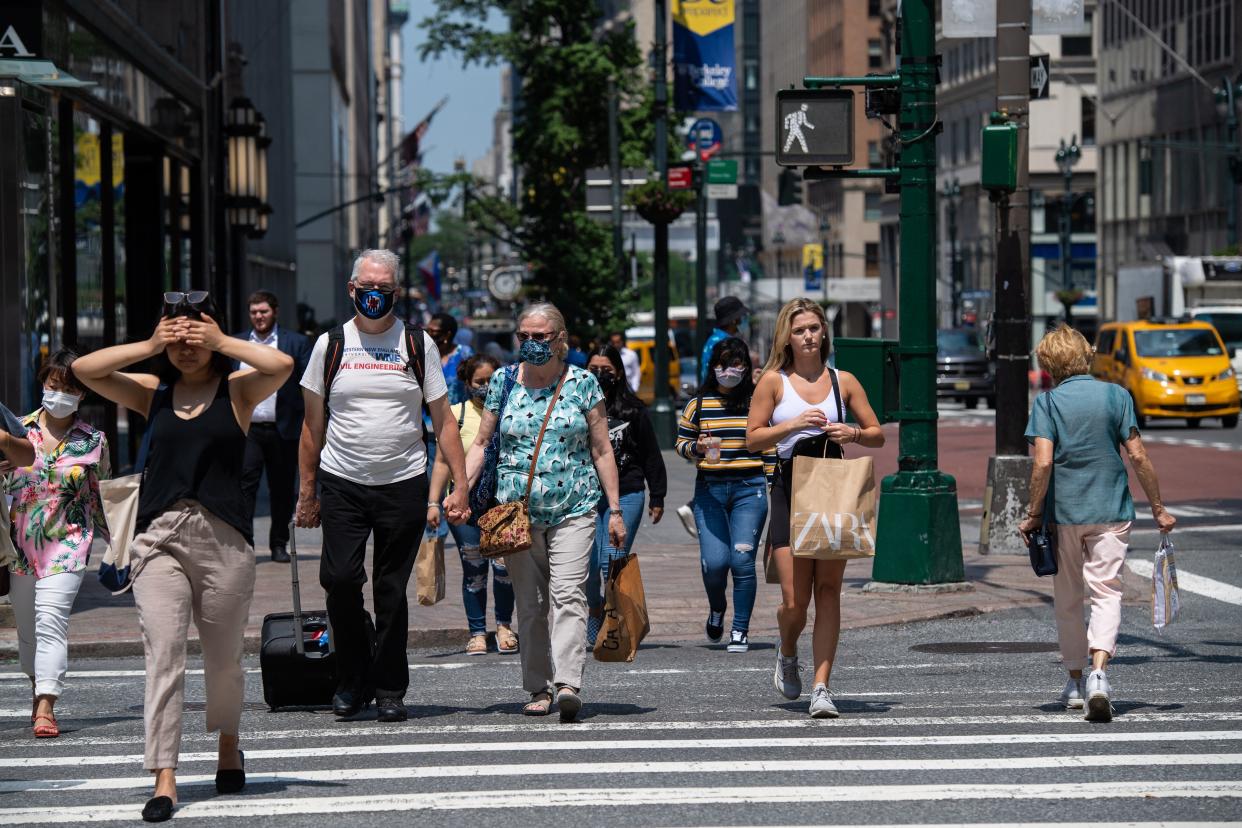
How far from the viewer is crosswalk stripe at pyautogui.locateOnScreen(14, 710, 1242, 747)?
8.88 m

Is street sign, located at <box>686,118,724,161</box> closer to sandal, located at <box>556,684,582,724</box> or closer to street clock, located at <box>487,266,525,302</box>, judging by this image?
street clock, located at <box>487,266,525,302</box>

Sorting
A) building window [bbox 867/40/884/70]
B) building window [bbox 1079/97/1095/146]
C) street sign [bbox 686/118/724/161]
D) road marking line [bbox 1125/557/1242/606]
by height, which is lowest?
road marking line [bbox 1125/557/1242/606]

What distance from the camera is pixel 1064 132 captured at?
102 m

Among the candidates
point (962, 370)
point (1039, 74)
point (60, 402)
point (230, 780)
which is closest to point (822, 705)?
point (230, 780)

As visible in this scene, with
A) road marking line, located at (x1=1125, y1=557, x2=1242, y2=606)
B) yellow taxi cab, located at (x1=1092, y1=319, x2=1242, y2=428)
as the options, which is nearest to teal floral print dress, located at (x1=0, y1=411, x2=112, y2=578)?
road marking line, located at (x1=1125, y1=557, x2=1242, y2=606)

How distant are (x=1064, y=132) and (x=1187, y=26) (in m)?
23.6

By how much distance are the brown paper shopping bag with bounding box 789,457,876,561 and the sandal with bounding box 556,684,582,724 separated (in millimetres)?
1133

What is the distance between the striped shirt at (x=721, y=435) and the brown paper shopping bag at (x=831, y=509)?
98.5 inches

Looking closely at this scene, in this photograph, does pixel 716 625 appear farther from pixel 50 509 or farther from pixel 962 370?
pixel 962 370

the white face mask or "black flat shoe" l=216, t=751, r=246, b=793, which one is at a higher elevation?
the white face mask

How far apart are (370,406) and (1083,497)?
3.15 m

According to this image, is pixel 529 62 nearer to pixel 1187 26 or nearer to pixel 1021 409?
pixel 1021 409

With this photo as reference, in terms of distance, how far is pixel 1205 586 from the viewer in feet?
48.9

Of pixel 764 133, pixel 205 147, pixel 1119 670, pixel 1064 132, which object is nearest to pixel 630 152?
pixel 205 147
